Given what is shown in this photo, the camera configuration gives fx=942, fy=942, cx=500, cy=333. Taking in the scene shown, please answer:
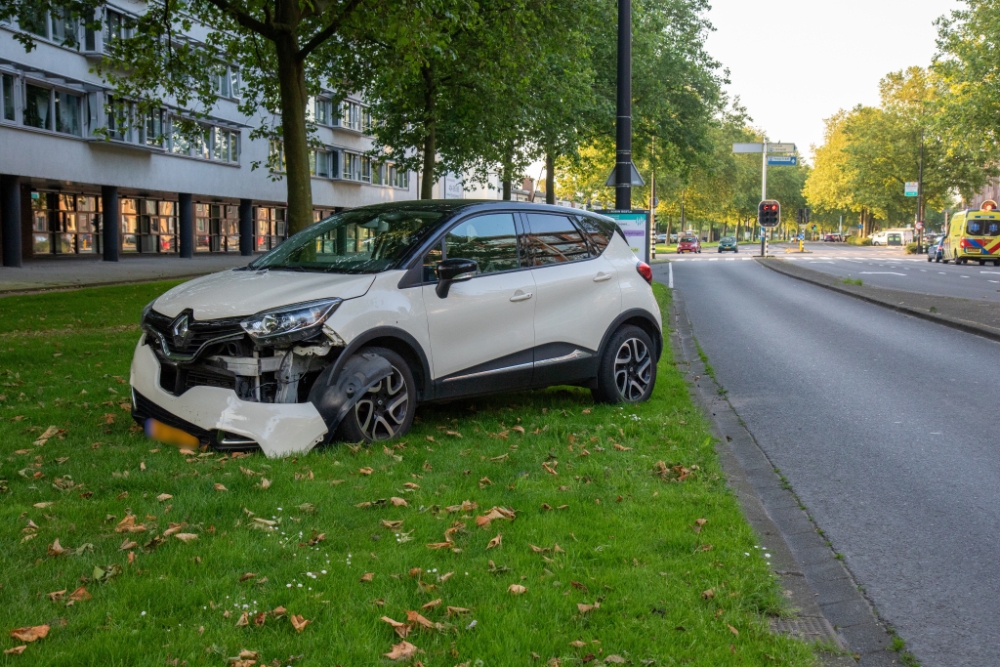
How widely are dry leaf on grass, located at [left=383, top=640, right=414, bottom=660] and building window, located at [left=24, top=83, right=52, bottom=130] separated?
33.3 m

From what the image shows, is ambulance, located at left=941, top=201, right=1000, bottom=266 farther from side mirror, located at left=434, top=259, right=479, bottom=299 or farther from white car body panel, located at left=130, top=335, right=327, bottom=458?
white car body panel, located at left=130, top=335, right=327, bottom=458

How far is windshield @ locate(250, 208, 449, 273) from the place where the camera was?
6676 millimetres

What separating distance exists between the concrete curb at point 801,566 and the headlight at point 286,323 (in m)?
2.72

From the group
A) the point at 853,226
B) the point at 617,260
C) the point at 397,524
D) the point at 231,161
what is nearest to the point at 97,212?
the point at 231,161

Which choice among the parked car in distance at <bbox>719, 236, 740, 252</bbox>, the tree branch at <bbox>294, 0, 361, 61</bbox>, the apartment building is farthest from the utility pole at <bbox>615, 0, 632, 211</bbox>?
the parked car in distance at <bbox>719, 236, 740, 252</bbox>

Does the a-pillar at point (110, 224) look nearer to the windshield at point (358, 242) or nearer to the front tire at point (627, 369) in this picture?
the windshield at point (358, 242)

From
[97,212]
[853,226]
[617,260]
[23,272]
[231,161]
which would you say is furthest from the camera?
[853,226]

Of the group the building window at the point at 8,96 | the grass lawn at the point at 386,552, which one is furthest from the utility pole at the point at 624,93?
the building window at the point at 8,96

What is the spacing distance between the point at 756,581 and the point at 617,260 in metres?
4.60

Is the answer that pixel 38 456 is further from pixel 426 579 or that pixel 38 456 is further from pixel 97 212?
pixel 97 212

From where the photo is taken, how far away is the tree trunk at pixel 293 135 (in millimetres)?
15383

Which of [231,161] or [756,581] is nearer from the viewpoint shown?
[756,581]

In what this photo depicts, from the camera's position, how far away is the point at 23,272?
27.7m

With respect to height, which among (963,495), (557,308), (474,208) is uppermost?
(474,208)
